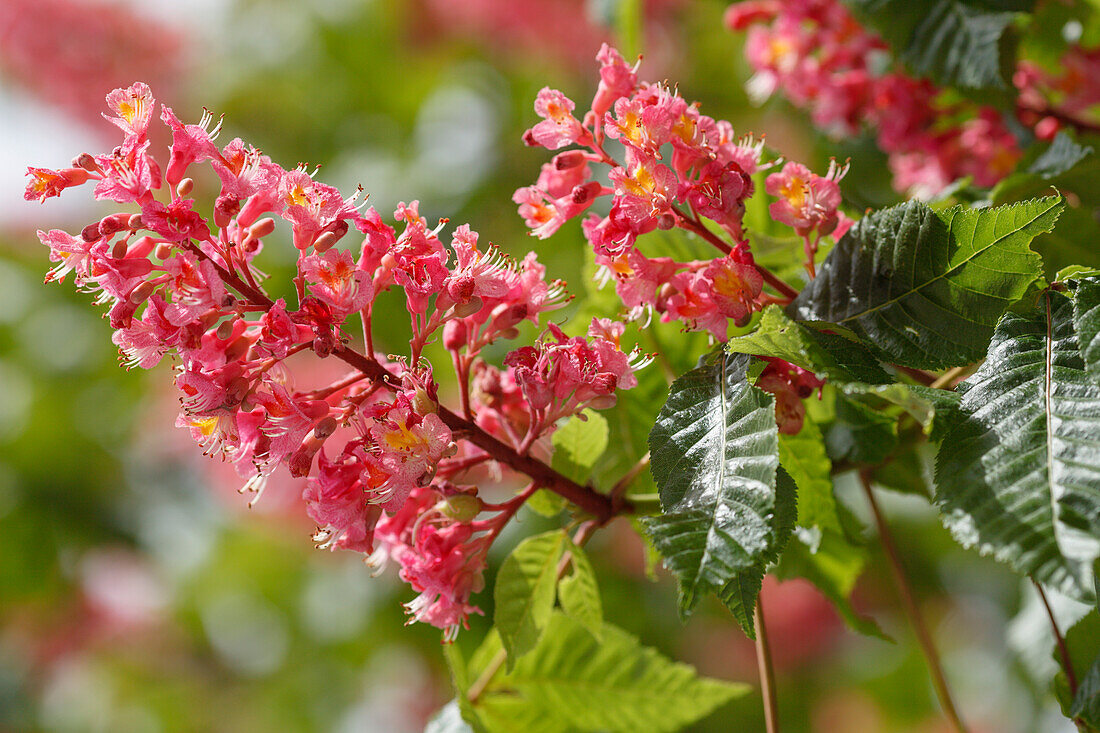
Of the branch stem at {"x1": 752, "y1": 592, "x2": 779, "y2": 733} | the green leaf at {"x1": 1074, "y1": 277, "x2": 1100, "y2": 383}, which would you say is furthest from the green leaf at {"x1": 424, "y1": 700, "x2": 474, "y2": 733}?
the green leaf at {"x1": 1074, "y1": 277, "x2": 1100, "y2": 383}

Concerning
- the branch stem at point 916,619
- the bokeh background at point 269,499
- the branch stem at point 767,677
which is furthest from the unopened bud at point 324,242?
the bokeh background at point 269,499

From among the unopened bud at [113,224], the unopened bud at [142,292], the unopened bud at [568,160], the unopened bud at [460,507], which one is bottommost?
the unopened bud at [460,507]

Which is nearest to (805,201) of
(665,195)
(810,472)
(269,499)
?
(665,195)

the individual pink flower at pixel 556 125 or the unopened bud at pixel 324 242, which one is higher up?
the individual pink flower at pixel 556 125

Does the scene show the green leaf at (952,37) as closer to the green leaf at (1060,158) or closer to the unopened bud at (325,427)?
the green leaf at (1060,158)

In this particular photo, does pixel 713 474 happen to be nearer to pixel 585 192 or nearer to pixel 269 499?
pixel 585 192
